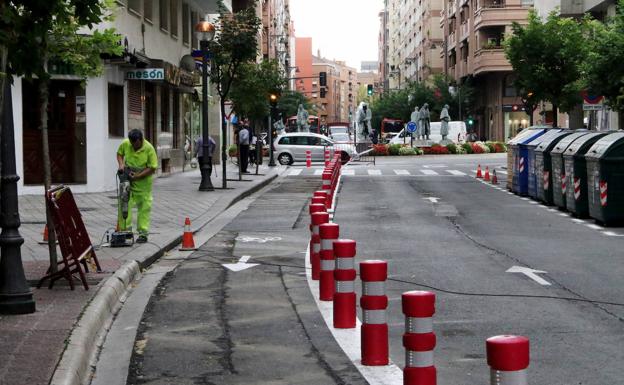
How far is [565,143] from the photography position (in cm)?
2327

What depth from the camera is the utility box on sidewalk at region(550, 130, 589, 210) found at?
22797mm

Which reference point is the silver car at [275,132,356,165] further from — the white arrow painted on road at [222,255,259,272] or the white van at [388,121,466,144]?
the white arrow painted on road at [222,255,259,272]

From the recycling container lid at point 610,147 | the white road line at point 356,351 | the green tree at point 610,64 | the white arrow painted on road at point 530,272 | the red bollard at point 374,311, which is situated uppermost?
the green tree at point 610,64

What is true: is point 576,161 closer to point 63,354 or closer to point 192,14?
point 63,354

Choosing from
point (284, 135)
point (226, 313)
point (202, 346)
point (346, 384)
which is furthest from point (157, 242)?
point (284, 135)

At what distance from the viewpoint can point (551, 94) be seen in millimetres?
40875

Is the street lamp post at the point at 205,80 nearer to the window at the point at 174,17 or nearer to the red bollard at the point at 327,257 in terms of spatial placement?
the window at the point at 174,17

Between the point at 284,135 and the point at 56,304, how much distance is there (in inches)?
1728

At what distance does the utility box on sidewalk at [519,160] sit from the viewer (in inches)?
1108

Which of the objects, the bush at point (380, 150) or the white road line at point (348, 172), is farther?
the bush at point (380, 150)

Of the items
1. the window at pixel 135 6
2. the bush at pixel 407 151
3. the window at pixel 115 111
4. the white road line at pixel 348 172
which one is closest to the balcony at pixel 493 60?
the bush at pixel 407 151

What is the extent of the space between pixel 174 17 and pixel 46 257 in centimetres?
2641

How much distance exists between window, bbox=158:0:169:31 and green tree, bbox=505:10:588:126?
523 inches

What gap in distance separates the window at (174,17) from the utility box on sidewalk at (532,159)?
15.2 m
